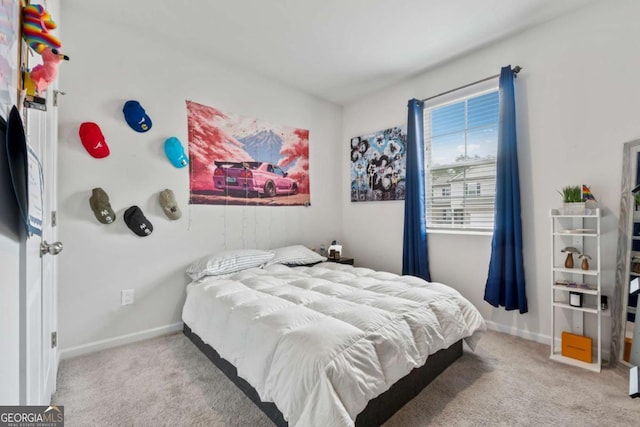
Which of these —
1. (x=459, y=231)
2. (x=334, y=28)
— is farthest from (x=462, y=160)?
(x=334, y=28)

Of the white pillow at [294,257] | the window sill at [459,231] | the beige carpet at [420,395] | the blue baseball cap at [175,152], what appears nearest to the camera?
the beige carpet at [420,395]

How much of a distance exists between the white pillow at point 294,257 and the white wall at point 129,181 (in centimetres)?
35

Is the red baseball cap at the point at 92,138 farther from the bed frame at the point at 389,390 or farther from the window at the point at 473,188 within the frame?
the window at the point at 473,188

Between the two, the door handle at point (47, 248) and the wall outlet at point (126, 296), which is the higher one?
the door handle at point (47, 248)

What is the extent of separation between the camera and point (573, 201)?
2.19 m

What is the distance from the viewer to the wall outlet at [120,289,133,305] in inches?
96.3

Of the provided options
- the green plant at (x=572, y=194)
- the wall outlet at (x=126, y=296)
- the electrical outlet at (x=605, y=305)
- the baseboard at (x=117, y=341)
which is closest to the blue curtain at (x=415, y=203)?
the green plant at (x=572, y=194)

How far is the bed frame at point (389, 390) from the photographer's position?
143 centimetres

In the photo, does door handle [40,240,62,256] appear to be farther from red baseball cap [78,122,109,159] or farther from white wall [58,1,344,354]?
red baseball cap [78,122,109,159]

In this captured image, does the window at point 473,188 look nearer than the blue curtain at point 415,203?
Yes

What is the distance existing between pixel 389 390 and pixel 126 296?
2260 mm

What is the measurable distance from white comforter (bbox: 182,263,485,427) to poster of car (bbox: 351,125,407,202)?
1451 mm

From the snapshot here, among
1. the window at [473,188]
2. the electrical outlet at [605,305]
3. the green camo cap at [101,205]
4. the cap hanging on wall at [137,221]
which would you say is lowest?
the electrical outlet at [605,305]

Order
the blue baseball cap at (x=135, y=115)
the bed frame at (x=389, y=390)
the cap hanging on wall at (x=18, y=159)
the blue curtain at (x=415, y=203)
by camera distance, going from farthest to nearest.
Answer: the blue curtain at (x=415, y=203)
the blue baseball cap at (x=135, y=115)
the bed frame at (x=389, y=390)
the cap hanging on wall at (x=18, y=159)
